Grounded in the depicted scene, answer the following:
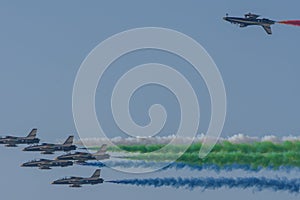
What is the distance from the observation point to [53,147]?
180 metres

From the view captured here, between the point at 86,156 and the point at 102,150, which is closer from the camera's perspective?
the point at 102,150

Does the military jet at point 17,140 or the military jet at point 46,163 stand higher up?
the military jet at point 17,140

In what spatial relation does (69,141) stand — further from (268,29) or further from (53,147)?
(268,29)

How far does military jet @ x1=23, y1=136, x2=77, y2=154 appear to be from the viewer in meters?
178

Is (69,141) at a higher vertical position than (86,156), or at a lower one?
higher

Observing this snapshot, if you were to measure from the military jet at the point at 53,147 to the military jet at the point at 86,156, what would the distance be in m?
1.16

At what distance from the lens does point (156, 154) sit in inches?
5891

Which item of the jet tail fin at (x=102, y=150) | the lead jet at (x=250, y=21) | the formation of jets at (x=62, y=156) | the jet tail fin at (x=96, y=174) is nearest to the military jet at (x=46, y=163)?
the formation of jets at (x=62, y=156)

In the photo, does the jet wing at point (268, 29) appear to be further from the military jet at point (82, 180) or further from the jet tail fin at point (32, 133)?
the jet tail fin at point (32, 133)

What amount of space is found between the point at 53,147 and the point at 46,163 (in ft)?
9.41

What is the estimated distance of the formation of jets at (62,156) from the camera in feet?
560

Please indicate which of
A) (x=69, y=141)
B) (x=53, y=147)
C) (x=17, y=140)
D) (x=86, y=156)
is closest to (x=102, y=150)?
(x=86, y=156)

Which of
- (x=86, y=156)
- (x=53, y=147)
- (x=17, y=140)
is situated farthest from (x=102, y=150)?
(x=17, y=140)

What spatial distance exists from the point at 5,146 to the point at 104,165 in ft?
75.0
